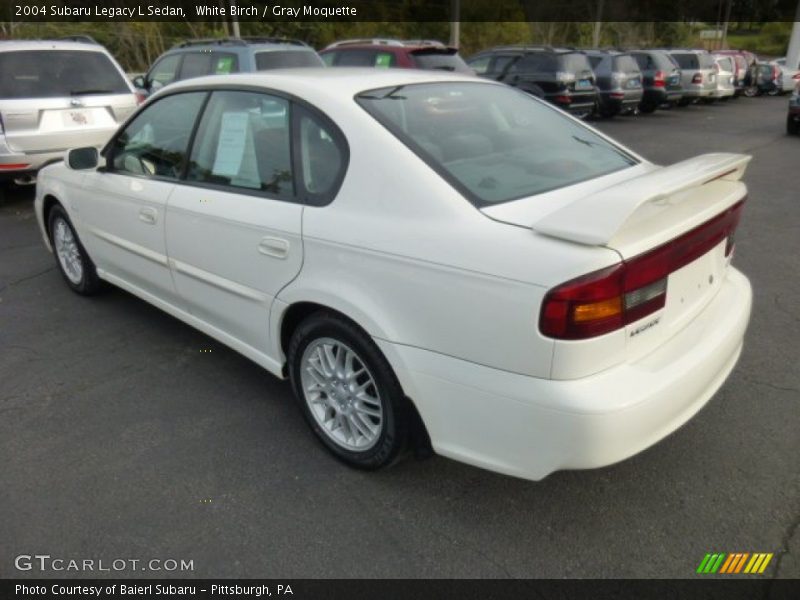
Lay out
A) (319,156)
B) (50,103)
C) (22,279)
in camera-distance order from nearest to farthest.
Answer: (319,156)
(22,279)
(50,103)

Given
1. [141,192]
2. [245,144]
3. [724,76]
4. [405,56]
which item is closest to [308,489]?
[245,144]

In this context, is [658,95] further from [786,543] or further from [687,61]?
[786,543]

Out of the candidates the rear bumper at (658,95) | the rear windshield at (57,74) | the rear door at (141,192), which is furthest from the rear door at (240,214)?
the rear bumper at (658,95)

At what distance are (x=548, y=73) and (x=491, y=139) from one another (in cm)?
1201

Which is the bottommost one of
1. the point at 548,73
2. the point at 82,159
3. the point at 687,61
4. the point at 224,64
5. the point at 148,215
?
the point at 148,215

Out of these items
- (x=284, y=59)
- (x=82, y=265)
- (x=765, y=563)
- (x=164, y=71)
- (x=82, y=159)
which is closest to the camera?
(x=765, y=563)

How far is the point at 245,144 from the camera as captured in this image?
3.03m

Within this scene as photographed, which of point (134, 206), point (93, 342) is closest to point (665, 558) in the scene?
point (134, 206)

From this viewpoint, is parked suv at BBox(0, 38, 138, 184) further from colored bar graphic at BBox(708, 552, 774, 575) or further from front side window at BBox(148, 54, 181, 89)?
colored bar graphic at BBox(708, 552, 774, 575)

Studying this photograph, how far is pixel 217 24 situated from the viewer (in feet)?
98.4

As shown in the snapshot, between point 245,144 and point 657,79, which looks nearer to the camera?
point 245,144

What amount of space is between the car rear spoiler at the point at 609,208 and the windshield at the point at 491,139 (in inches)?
12.4

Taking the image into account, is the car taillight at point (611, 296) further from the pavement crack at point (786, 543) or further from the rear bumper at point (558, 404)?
the pavement crack at point (786, 543)
